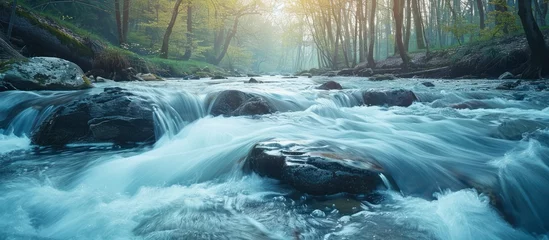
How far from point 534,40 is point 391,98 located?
5219 mm

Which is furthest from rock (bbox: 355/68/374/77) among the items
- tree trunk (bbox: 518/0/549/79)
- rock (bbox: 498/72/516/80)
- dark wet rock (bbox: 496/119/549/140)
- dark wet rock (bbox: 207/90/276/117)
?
dark wet rock (bbox: 496/119/549/140)

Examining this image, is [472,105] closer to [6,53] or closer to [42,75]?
[42,75]

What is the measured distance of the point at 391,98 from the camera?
768cm

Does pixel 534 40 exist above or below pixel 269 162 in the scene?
above

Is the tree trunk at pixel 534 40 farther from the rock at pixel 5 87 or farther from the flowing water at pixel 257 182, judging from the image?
the rock at pixel 5 87

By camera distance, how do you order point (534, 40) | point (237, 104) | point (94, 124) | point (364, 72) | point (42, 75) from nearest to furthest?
point (94, 124) < point (237, 104) < point (42, 75) < point (534, 40) < point (364, 72)

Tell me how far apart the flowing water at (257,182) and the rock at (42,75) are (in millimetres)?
788

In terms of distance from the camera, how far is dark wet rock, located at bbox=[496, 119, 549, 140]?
15.5ft

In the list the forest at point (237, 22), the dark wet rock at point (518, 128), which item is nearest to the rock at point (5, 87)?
the forest at point (237, 22)

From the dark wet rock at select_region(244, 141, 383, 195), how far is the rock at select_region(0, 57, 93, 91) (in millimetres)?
6331

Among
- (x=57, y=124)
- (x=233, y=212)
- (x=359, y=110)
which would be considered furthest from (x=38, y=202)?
(x=359, y=110)

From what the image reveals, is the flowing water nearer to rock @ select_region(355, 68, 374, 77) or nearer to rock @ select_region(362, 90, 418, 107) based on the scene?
rock @ select_region(362, 90, 418, 107)

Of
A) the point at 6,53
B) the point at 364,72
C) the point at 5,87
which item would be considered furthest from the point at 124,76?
the point at 364,72

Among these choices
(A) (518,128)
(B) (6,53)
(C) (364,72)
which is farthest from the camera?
(C) (364,72)
